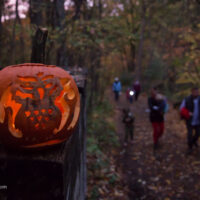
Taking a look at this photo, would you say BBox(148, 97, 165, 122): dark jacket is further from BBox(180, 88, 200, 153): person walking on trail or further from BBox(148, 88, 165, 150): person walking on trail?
BBox(180, 88, 200, 153): person walking on trail

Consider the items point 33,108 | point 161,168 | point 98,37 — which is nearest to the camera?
point 33,108

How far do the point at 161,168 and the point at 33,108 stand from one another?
546 centimetres

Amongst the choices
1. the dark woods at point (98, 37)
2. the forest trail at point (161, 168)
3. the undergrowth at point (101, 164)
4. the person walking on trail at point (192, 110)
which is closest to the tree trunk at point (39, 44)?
the dark woods at point (98, 37)

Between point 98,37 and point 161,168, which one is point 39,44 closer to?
point 98,37

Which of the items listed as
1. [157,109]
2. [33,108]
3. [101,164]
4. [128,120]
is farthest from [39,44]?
[128,120]

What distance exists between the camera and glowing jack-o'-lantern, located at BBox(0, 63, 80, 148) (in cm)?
155

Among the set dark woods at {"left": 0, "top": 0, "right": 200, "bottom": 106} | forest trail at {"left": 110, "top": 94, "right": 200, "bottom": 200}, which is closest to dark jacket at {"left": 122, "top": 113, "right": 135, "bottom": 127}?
forest trail at {"left": 110, "top": 94, "right": 200, "bottom": 200}

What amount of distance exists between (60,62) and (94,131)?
3410 millimetres

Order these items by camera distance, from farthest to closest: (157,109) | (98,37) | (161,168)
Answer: (157,109) < (98,37) < (161,168)

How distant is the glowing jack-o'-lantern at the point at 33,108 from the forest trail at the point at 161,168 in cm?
383

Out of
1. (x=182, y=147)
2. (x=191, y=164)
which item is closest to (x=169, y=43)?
(x=182, y=147)

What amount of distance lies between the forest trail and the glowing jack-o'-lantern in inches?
151

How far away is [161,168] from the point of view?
609cm

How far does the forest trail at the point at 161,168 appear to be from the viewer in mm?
4887
